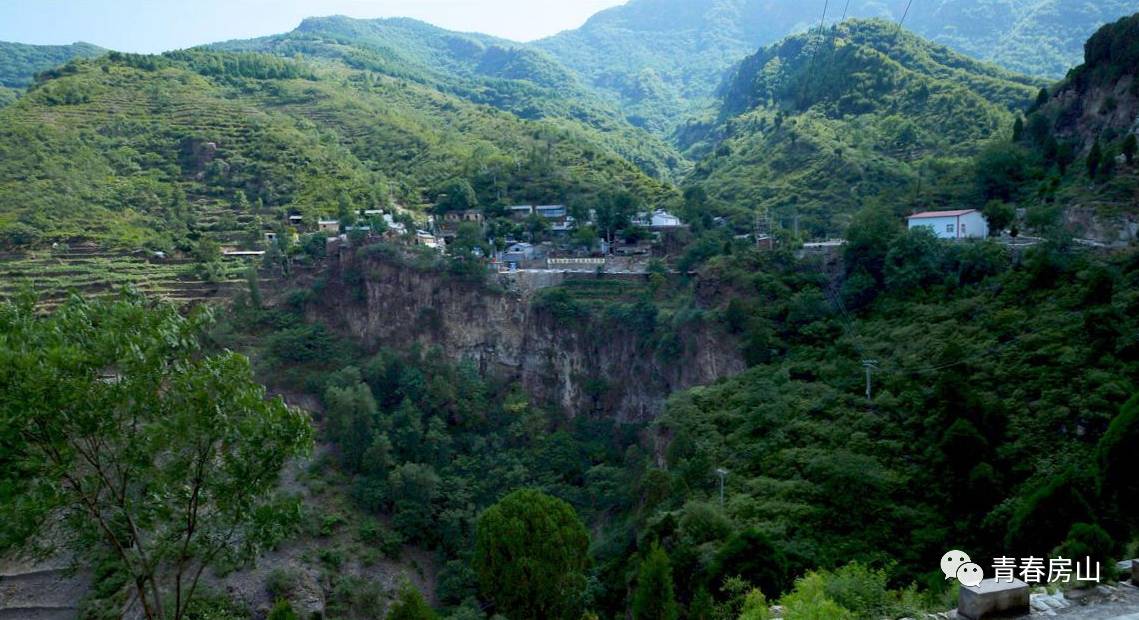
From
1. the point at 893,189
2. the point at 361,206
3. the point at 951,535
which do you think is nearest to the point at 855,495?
the point at 951,535

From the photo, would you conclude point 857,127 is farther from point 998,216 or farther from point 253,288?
point 253,288

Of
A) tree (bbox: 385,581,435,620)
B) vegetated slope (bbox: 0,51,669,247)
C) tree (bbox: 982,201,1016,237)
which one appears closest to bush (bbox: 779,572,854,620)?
tree (bbox: 385,581,435,620)

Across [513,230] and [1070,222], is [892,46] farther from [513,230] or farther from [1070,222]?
[1070,222]

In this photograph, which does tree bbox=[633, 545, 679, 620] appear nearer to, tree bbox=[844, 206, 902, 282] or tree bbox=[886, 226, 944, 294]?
tree bbox=[886, 226, 944, 294]

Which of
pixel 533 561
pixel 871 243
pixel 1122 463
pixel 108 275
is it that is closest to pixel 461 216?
pixel 108 275

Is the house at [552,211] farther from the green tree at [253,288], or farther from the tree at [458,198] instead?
the green tree at [253,288]
